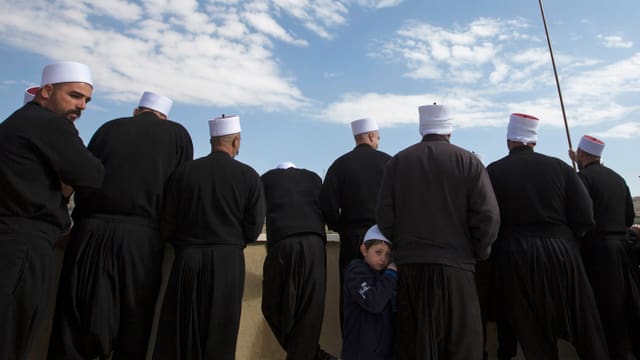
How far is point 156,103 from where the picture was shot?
13.5 ft

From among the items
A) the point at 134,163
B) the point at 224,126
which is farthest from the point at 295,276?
the point at 134,163

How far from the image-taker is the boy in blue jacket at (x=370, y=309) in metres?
3.37

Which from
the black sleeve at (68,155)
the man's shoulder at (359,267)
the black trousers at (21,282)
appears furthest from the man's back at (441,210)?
the black trousers at (21,282)

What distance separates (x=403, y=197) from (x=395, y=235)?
25 centimetres

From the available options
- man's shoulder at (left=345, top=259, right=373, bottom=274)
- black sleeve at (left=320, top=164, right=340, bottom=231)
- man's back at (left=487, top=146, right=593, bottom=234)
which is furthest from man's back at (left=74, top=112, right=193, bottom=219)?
man's back at (left=487, top=146, right=593, bottom=234)

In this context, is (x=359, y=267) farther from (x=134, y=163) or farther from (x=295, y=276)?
(x=134, y=163)

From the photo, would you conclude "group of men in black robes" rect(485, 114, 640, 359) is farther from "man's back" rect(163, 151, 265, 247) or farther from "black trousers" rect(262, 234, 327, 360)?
"man's back" rect(163, 151, 265, 247)

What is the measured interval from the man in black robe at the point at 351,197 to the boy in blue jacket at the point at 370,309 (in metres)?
0.62

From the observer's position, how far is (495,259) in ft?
13.3

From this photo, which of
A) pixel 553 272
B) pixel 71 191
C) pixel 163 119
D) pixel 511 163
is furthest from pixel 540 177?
pixel 71 191

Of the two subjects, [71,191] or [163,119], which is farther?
[163,119]

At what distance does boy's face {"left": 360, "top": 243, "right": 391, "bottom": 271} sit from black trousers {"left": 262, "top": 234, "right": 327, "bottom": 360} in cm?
68

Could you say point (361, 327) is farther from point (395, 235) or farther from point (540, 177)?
→ point (540, 177)

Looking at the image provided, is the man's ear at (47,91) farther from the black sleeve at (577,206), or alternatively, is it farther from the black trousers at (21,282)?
the black sleeve at (577,206)
